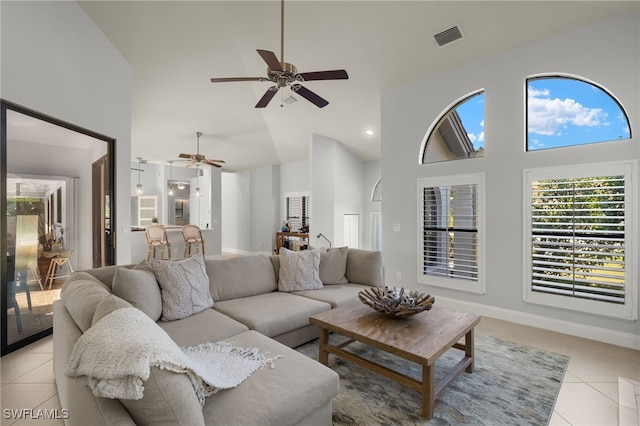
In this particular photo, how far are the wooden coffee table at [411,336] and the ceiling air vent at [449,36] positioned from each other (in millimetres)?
3050

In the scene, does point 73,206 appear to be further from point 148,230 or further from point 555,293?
point 555,293

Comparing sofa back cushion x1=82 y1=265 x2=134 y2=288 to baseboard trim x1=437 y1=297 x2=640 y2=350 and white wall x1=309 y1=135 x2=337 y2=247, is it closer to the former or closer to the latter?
baseboard trim x1=437 y1=297 x2=640 y2=350

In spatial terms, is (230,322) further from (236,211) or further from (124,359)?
(236,211)

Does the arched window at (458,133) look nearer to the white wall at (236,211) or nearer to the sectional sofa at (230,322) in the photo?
the sectional sofa at (230,322)

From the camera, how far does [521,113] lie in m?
3.60

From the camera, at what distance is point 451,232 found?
164 inches

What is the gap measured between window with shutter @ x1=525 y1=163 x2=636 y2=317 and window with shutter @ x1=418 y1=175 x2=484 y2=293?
0.59 m

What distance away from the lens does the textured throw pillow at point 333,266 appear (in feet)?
12.2

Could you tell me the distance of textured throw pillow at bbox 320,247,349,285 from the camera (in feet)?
12.2

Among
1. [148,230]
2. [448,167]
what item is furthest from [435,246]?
[148,230]

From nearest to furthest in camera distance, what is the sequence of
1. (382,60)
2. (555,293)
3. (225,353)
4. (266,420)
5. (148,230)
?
(266,420) → (225,353) → (555,293) → (382,60) → (148,230)

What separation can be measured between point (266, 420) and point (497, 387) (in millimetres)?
1856

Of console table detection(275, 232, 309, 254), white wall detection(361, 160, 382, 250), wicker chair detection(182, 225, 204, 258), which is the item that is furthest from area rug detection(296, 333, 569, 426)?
wicker chair detection(182, 225, 204, 258)

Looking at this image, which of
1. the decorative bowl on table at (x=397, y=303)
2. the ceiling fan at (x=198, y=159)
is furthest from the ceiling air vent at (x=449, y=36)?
the ceiling fan at (x=198, y=159)
